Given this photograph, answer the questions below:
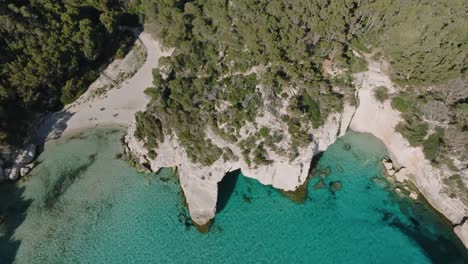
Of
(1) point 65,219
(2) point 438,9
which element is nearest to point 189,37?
(1) point 65,219

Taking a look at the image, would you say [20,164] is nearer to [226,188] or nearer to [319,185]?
[226,188]

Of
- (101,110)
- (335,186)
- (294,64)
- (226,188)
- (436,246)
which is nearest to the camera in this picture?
(436,246)

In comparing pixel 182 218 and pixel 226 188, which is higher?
pixel 226 188

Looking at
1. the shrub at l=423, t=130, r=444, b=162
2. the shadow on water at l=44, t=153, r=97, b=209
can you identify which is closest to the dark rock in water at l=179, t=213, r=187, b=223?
the shadow on water at l=44, t=153, r=97, b=209

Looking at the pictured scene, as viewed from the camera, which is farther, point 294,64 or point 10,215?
point 294,64

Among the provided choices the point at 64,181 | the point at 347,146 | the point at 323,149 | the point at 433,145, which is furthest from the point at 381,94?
the point at 64,181

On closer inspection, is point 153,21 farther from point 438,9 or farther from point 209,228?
point 438,9

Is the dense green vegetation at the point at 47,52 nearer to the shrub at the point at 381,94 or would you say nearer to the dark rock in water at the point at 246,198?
the dark rock in water at the point at 246,198
